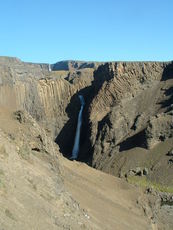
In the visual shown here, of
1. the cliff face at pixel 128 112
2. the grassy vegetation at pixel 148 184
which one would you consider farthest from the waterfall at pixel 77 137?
the grassy vegetation at pixel 148 184

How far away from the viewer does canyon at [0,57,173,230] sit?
1502 cm

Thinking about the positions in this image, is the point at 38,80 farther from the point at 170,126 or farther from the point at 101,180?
the point at 101,180

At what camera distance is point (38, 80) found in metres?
97.2

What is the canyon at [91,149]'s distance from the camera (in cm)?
1502

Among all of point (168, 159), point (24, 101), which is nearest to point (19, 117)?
point (168, 159)

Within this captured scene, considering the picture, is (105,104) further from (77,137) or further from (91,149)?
(91,149)

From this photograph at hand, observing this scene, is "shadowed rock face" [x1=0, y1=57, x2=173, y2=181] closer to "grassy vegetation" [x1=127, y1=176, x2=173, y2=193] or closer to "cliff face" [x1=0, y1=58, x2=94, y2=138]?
"cliff face" [x1=0, y1=58, x2=94, y2=138]

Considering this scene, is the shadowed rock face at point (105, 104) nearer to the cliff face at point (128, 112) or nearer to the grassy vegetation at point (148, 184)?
the cliff face at point (128, 112)

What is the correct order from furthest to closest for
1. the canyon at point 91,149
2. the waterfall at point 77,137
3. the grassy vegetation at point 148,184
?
the waterfall at point 77,137 < the grassy vegetation at point 148,184 < the canyon at point 91,149

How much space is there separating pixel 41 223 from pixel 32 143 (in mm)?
9717

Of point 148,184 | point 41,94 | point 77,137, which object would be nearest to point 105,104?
point 77,137

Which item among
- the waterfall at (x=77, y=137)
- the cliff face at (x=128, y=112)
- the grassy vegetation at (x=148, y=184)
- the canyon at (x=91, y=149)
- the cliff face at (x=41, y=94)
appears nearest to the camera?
the canyon at (x=91, y=149)

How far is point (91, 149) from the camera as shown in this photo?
80.9m

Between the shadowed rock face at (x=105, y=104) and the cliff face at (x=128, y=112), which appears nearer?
the cliff face at (x=128, y=112)
